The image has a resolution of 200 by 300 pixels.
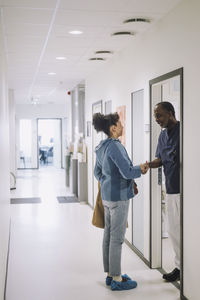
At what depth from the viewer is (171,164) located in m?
4.04

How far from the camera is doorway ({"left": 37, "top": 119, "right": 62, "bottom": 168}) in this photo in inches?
727

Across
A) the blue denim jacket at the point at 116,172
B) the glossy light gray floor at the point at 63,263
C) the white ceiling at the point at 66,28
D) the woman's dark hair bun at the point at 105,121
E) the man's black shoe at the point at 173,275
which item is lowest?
the glossy light gray floor at the point at 63,263

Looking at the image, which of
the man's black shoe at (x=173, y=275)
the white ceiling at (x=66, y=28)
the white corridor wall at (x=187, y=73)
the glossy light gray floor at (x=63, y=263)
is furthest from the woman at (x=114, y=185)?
the white ceiling at (x=66, y=28)

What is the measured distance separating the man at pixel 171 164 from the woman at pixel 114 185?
316mm

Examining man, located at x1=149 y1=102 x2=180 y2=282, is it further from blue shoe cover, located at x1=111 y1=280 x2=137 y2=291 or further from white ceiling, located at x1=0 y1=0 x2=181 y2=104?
white ceiling, located at x1=0 y1=0 x2=181 y2=104

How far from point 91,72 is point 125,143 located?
2.86 metres

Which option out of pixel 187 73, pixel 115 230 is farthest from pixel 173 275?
pixel 187 73

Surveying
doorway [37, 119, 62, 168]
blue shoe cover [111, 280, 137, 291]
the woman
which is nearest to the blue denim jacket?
the woman

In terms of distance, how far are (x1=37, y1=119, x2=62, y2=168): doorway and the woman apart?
14.5m

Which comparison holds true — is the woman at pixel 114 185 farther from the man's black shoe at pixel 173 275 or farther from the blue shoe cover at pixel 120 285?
the man's black shoe at pixel 173 275

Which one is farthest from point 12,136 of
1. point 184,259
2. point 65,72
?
point 184,259

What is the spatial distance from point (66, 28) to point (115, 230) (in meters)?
2.42

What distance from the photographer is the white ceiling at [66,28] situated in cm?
385

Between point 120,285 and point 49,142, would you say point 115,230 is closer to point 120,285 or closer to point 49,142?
point 120,285
